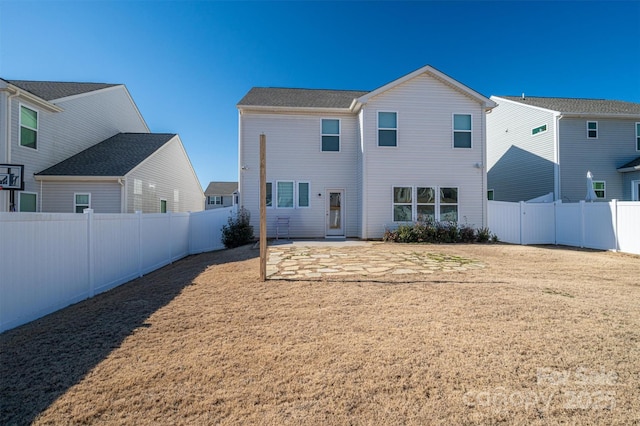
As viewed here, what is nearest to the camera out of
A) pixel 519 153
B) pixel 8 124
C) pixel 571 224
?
pixel 8 124

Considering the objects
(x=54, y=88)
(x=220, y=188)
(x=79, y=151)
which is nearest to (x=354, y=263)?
(x=79, y=151)

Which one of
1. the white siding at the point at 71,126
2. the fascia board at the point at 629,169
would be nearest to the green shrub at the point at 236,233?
the white siding at the point at 71,126

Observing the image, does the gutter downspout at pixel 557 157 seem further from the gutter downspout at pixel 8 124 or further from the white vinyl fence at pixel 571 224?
the gutter downspout at pixel 8 124

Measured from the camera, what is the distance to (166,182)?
17.1 m

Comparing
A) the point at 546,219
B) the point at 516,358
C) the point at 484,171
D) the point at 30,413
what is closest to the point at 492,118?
the point at 484,171

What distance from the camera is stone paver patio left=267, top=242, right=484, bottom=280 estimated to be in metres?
6.40

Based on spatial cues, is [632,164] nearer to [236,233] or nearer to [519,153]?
[519,153]

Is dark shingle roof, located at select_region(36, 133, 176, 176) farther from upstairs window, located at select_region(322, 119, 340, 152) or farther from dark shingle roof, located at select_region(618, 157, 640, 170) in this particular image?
dark shingle roof, located at select_region(618, 157, 640, 170)

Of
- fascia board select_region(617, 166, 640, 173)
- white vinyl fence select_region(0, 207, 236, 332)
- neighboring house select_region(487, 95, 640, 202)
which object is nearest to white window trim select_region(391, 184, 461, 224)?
neighboring house select_region(487, 95, 640, 202)

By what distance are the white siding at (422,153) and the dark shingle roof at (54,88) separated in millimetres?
13883

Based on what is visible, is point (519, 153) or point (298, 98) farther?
point (519, 153)

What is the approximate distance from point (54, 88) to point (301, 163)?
1275 cm

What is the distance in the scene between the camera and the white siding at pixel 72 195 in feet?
40.5

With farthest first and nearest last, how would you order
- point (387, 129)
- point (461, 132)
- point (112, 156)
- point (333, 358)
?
point (112, 156), point (461, 132), point (387, 129), point (333, 358)
